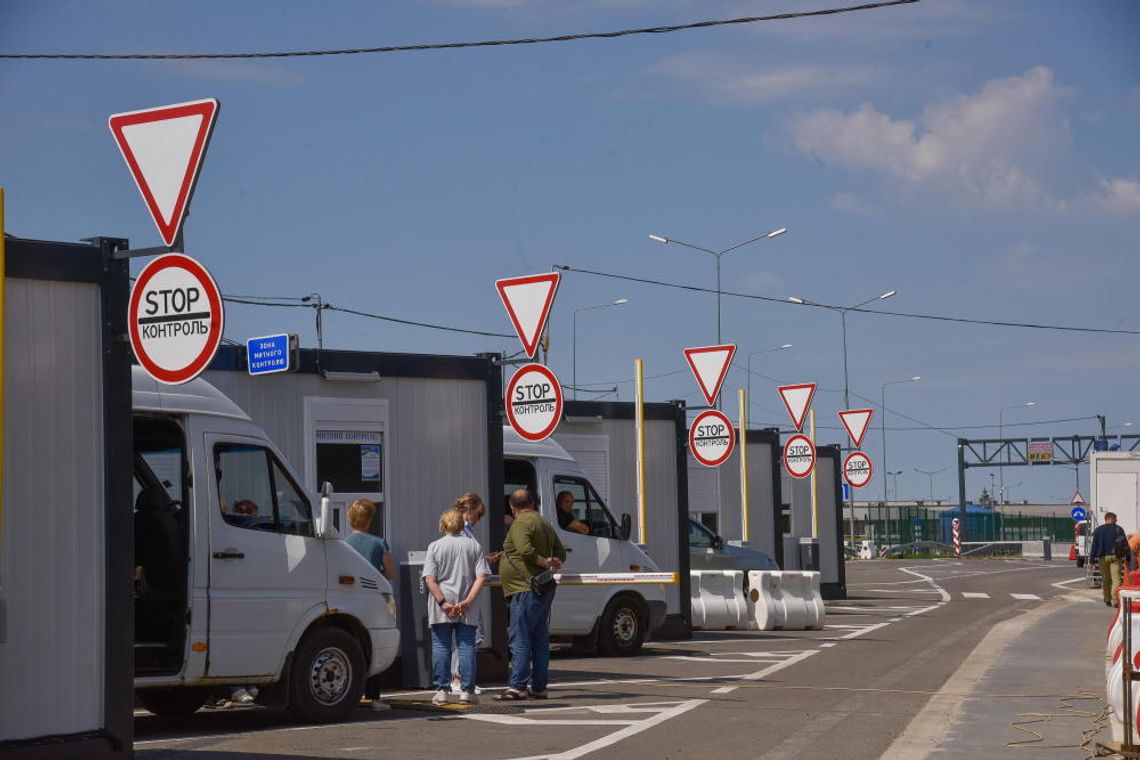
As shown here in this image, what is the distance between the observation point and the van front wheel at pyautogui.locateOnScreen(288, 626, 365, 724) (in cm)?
1237

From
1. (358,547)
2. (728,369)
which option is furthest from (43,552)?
(728,369)

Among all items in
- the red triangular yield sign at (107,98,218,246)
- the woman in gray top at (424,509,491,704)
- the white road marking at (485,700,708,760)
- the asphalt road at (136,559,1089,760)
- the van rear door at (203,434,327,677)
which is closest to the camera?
the red triangular yield sign at (107,98,218,246)

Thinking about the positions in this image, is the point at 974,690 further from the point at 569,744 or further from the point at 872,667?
the point at 569,744

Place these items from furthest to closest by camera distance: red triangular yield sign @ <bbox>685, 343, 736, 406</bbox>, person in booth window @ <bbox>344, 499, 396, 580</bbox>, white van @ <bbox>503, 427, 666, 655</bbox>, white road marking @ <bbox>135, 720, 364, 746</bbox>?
1. red triangular yield sign @ <bbox>685, 343, 736, 406</bbox>
2. white van @ <bbox>503, 427, 666, 655</bbox>
3. person in booth window @ <bbox>344, 499, 396, 580</bbox>
4. white road marking @ <bbox>135, 720, 364, 746</bbox>

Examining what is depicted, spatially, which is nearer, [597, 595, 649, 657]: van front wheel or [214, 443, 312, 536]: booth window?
[214, 443, 312, 536]: booth window

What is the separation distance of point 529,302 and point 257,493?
5.60m

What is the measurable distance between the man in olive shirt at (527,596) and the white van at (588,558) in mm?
4231

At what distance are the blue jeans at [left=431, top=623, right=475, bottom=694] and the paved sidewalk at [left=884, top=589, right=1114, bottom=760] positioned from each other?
→ 3.50 metres

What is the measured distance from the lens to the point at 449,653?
543 inches

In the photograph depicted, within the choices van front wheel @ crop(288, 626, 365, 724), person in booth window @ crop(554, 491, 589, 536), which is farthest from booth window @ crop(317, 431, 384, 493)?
person in booth window @ crop(554, 491, 589, 536)

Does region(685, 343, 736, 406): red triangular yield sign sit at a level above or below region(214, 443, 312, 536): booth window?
above

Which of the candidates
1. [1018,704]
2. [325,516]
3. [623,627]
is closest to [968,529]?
[623,627]

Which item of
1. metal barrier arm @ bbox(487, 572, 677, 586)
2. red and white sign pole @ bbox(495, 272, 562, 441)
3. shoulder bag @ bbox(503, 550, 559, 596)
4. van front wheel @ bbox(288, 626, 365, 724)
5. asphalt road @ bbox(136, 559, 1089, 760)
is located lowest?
asphalt road @ bbox(136, 559, 1089, 760)

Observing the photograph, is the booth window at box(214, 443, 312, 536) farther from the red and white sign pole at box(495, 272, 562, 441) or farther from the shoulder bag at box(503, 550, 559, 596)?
the red and white sign pole at box(495, 272, 562, 441)
